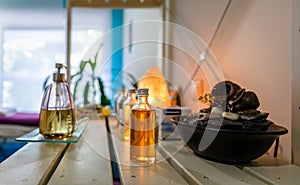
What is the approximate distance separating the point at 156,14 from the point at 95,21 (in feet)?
3.51

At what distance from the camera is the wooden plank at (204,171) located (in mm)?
394

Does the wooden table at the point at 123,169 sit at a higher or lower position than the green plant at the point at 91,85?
lower

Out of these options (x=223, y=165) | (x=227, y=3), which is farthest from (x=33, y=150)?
(x=227, y=3)

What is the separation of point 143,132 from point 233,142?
16 cm

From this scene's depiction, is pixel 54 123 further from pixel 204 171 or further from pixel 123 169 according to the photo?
pixel 204 171

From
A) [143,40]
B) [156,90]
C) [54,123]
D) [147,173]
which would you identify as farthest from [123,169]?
[143,40]

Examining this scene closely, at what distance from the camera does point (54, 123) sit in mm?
638

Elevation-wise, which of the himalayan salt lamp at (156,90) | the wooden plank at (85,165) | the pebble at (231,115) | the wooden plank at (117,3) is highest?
the wooden plank at (117,3)

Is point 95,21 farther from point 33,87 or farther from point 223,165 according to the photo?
point 223,165

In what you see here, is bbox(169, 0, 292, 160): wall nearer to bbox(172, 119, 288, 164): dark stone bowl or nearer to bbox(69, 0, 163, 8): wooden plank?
bbox(172, 119, 288, 164): dark stone bowl

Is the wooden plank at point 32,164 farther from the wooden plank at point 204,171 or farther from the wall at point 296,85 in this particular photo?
the wall at point 296,85

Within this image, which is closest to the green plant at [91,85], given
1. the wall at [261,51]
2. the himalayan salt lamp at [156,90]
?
the himalayan salt lamp at [156,90]

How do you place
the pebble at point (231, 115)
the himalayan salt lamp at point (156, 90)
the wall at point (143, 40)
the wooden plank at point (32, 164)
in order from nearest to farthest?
1. the wooden plank at point (32, 164)
2. the pebble at point (231, 115)
3. the himalayan salt lamp at point (156, 90)
4. the wall at point (143, 40)

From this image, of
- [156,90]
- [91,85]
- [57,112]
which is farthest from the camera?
[91,85]
